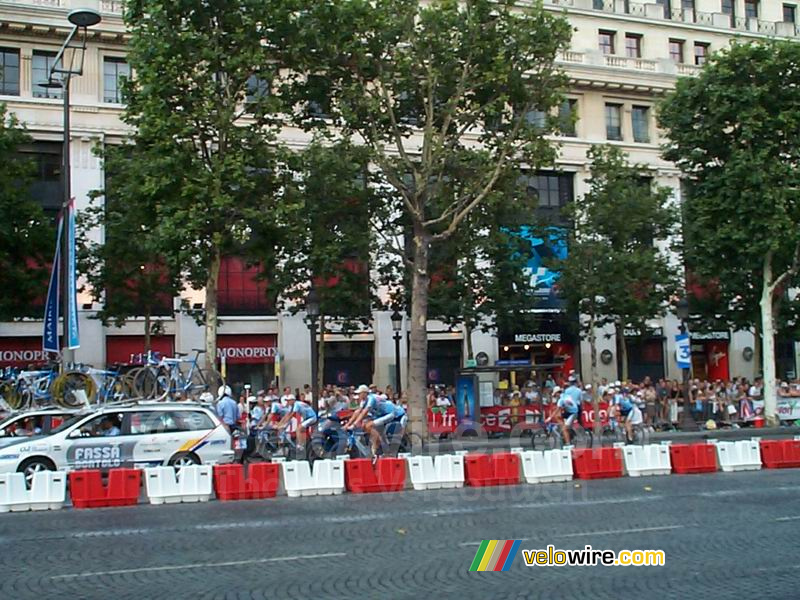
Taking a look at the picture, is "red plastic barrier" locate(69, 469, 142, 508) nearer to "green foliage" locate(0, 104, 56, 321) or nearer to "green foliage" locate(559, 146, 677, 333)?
"green foliage" locate(0, 104, 56, 321)

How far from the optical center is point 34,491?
15492 millimetres

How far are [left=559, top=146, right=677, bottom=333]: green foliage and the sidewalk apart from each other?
22.6 ft

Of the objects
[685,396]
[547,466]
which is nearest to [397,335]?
[685,396]

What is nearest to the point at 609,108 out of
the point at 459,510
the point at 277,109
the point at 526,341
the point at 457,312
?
the point at 526,341

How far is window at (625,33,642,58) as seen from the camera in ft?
155

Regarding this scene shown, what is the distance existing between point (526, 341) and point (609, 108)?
12489 millimetres

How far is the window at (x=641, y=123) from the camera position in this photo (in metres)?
47.6

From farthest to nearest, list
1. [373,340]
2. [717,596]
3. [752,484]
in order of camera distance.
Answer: [373,340]
[752,484]
[717,596]

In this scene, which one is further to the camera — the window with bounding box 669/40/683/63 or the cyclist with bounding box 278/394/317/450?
the window with bounding box 669/40/683/63

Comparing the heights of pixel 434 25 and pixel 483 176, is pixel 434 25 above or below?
above

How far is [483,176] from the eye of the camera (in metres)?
25.4

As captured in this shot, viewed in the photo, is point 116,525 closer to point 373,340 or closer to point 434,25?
point 434,25

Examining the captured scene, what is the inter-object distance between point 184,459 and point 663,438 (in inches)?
662

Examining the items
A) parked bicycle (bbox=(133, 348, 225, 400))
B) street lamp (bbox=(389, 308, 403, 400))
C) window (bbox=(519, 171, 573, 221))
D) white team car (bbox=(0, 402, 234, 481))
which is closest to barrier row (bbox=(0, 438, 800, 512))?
white team car (bbox=(0, 402, 234, 481))
